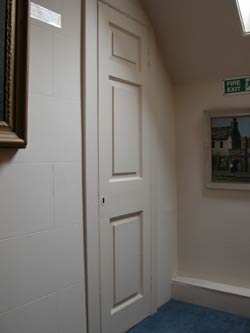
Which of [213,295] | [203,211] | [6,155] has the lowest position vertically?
[213,295]

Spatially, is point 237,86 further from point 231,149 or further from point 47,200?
point 47,200

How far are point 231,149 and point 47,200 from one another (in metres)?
1.45

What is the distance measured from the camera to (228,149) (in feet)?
8.59

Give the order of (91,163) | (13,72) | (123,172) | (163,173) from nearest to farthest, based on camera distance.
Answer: (13,72) → (91,163) → (123,172) → (163,173)

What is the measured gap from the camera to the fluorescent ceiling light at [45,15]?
5.49 feet

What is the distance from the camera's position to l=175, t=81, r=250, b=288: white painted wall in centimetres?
260

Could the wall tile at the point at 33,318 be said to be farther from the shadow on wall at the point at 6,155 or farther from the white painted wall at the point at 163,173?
the white painted wall at the point at 163,173

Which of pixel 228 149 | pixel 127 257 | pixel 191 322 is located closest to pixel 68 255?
pixel 127 257

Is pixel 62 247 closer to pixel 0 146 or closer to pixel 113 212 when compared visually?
pixel 113 212

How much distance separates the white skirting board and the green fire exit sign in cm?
138

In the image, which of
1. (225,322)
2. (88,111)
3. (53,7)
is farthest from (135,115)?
(225,322)

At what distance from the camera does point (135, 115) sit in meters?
2.37

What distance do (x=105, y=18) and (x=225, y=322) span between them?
204cm

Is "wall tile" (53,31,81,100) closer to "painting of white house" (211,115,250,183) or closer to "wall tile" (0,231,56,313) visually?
"wall tile" (0,231,56,313)
